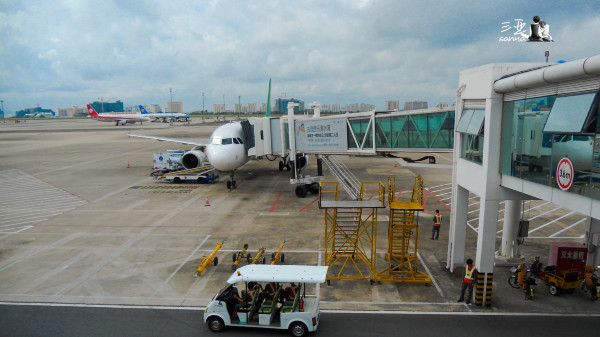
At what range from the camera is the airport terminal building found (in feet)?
30.3

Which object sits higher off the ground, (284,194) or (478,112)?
(478,112)

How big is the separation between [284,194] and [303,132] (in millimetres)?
5711

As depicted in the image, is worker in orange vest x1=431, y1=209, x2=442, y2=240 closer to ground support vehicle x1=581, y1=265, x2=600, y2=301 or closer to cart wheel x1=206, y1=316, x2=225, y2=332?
ground support vehicle x1=581, y1=265, x2=600, y2=301

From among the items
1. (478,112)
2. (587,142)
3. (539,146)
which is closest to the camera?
(587,142)

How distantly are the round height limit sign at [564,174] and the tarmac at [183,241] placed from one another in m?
5.76

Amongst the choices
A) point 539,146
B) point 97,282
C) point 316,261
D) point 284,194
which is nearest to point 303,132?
point 284,194

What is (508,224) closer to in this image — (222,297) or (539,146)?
(539,146)

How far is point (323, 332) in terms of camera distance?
12.2m

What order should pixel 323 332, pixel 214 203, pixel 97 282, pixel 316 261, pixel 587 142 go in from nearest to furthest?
1. pixel 587 142
2. pixel 323 332
3. pixel 97 282
4. pixel 316 261
5. pixel 214 203

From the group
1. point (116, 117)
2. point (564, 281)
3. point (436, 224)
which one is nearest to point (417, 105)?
point (436, 224)

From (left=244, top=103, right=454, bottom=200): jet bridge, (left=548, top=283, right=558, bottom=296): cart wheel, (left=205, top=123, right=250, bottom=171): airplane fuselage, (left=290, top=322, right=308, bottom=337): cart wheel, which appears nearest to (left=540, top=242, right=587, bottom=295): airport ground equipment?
(left=548, top=283, right=558, bottom=296): cart wheel

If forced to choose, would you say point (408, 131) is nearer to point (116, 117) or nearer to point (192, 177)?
point (192, 177)

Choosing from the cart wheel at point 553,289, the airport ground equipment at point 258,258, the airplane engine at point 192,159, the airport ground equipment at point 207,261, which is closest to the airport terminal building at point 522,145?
the cart wheel at point 553,289

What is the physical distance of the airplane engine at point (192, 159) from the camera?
3872 centimetres
